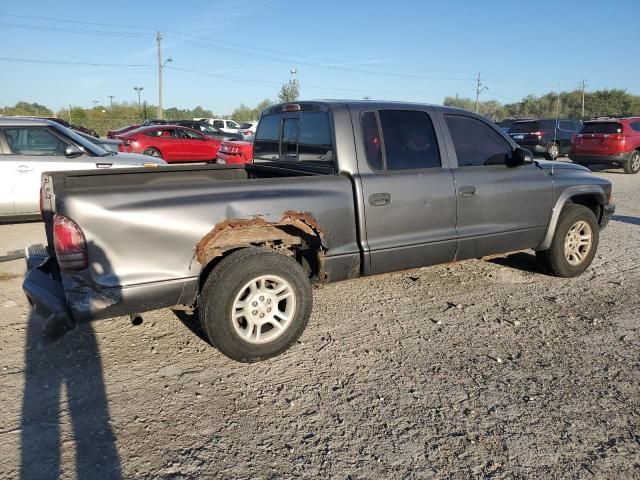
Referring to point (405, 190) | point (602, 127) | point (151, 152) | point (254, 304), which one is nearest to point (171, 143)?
point (151, 152)

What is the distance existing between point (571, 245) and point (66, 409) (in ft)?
16.2

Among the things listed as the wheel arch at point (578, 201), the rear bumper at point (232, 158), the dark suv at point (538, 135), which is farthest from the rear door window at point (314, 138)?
the dark suv at point (538, 135)

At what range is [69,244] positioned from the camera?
9.95 feet

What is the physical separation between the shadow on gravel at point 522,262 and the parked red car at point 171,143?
47.5ft

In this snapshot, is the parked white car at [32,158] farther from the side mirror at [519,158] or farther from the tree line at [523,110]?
the tree line at [523,110]

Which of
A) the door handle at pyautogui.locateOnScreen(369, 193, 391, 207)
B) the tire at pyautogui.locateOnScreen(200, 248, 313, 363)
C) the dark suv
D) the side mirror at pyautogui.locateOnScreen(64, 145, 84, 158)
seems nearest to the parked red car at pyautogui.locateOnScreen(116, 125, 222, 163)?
the side mirror at pyautogui.locateOnScreen(64, 145, 84, 158)

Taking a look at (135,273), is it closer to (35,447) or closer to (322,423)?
(35,447)

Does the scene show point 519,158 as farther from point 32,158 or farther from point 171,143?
point 171,143

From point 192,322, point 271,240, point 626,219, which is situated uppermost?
point 271,240

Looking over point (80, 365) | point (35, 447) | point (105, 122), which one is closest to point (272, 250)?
point (80, 365)

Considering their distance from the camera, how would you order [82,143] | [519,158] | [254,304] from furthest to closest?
[82,143] < [519,158] < [254,304]

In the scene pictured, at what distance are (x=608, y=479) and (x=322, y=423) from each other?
1.44 m

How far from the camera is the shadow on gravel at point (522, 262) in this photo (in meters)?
5.86

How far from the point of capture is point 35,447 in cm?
266
